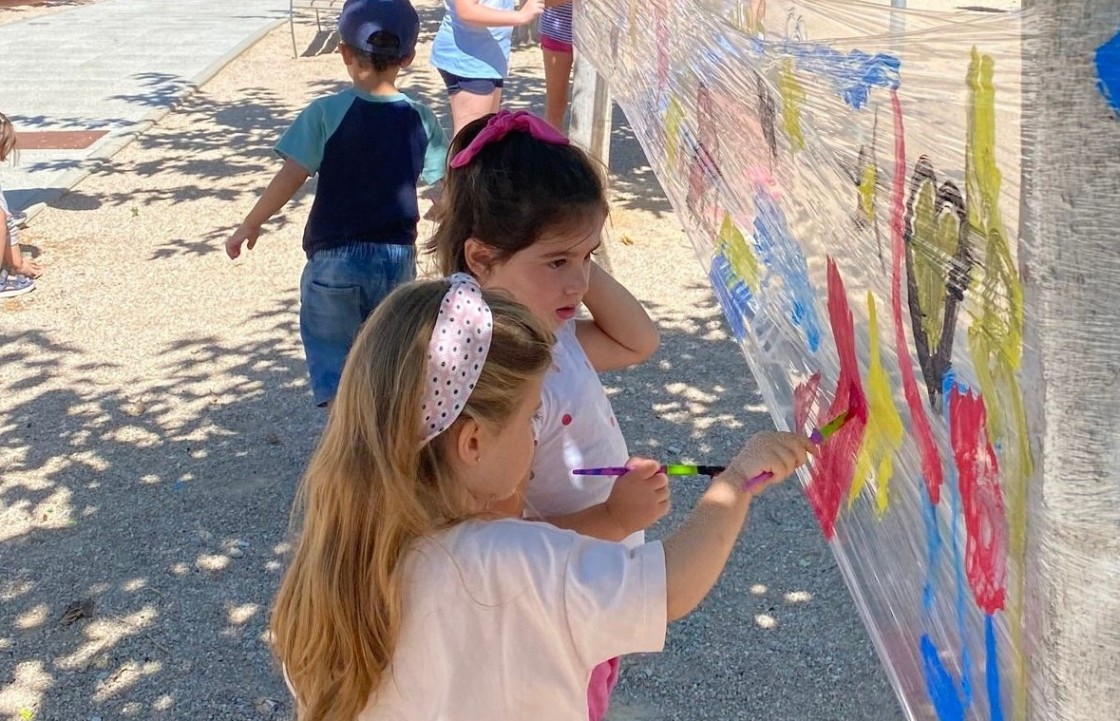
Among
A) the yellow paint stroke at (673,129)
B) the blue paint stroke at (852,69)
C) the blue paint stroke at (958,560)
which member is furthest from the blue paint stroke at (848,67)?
the yellow paint stroke at (673,129)

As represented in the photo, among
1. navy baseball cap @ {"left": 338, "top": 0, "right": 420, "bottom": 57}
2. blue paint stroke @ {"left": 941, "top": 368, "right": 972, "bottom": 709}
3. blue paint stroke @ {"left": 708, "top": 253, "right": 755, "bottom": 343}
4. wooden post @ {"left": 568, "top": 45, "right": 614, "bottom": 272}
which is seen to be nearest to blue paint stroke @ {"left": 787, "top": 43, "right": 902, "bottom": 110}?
blue paint stroke @ {"left": 941, "top": 368, "right": 972, "bottom": 709}

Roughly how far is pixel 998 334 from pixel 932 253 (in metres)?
0.18

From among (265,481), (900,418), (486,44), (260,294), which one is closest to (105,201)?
(260,294)

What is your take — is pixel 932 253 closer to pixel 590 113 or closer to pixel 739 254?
pixel 739 254

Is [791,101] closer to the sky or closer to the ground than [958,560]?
closer to the sky

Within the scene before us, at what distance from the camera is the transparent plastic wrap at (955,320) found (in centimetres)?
101

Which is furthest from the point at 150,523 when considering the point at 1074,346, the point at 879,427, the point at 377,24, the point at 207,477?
the point at 1074,346

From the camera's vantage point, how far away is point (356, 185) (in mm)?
3562

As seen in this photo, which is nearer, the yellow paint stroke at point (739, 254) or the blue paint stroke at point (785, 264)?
the blue paint stroke at point (785, 264)

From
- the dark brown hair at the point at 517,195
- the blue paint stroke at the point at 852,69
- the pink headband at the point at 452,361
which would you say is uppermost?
the blue paint stroke at the point at 852,69

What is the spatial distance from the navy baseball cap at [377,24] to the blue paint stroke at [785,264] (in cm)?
173

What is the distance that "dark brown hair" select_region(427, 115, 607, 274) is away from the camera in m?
2.14

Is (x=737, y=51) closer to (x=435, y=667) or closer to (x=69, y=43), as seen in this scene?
(x=435, y=667)

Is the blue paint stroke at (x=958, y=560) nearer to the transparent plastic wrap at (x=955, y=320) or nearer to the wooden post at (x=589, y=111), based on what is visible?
the transparent plastic wrap at (x=955, y=320)
